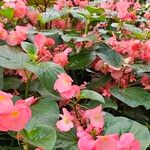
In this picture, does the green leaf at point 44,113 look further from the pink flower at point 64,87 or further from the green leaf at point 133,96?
the green leaf at point 133,96

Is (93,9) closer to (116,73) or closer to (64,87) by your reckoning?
(116,73)

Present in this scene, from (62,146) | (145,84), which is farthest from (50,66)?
(145,84)

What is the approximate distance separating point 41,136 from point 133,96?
325 millimetres

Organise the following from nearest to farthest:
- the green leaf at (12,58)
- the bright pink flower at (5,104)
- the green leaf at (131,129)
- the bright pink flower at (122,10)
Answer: the bright pink flower at (5,104) < the green leaf at (131,129) < the green leaf at (12,58) < the bright pink flower at (122,10)

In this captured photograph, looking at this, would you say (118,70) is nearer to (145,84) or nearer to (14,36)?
(145,84)

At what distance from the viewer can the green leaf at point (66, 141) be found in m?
0.72

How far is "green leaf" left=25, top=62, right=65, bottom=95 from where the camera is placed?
31.4 inches

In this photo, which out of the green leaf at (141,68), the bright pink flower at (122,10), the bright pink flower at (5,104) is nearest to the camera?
the bright pink flower at (5,104)

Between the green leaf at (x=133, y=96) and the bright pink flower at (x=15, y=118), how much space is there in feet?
1.12

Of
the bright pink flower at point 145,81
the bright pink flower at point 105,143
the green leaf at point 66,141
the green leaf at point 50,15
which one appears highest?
the bright pink flower at point 105,143

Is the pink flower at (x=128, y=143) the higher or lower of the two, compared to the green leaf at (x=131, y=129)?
higher

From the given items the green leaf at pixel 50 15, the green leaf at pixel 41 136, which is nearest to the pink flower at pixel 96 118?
the green leaf at pixel 41 136

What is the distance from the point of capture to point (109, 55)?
99cm

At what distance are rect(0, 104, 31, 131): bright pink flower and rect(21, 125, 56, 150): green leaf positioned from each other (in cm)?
6
